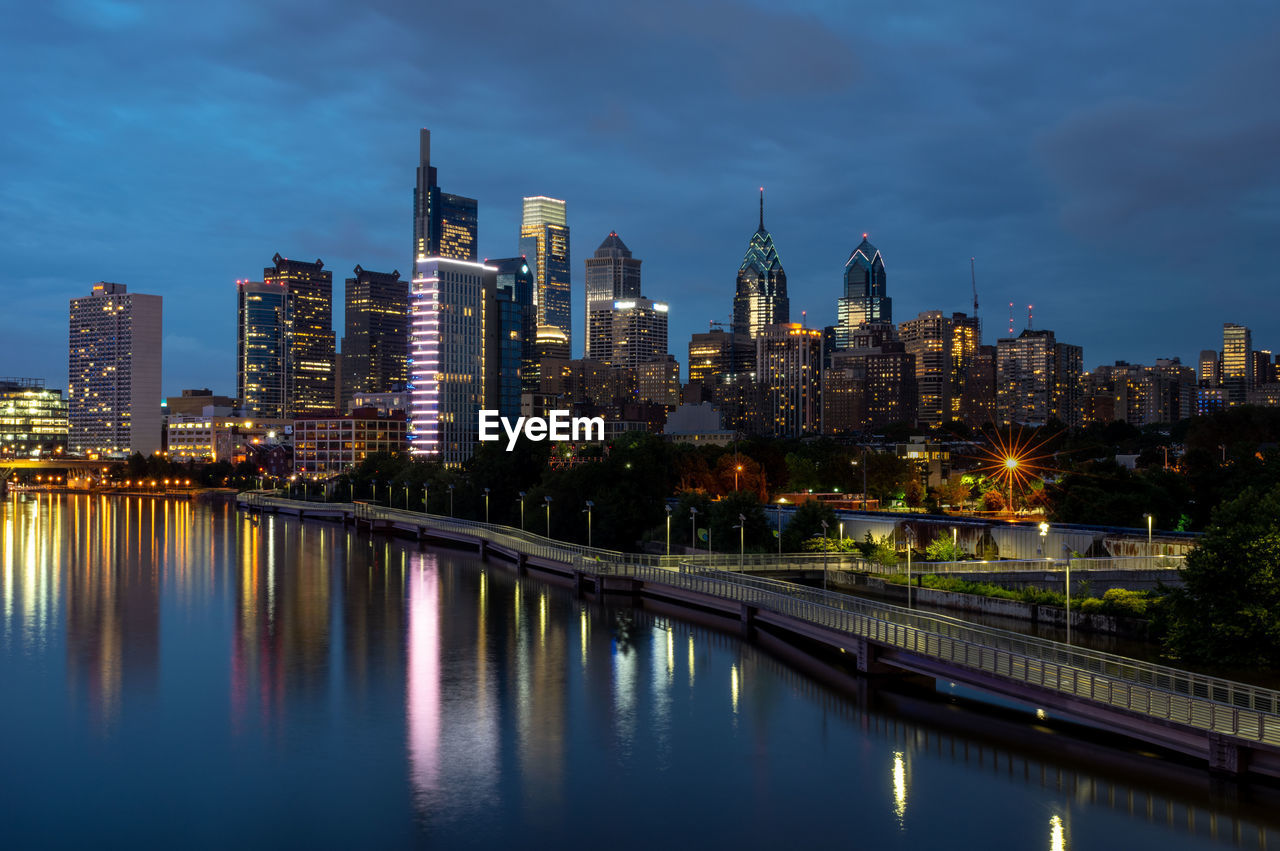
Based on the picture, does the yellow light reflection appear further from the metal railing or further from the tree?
the tree

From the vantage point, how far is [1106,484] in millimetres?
89000

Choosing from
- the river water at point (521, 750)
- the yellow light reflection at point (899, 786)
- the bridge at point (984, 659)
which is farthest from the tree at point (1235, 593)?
the yellow light reflection at point (899, 786)

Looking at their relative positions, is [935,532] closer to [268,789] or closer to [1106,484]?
[1106,484]

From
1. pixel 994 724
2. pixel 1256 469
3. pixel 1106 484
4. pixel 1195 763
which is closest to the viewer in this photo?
pixel 1195 763

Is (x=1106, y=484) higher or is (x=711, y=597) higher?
(x=1106, y=484)

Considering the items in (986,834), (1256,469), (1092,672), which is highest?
(1256,469)

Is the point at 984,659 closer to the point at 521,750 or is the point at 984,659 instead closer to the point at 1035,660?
the point at 1035,660

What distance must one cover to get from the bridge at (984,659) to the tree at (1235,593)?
689cm

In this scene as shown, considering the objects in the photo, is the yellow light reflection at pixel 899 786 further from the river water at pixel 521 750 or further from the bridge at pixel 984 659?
the bridge at pixel 984 659

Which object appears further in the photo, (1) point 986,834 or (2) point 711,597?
(2) point 711,597

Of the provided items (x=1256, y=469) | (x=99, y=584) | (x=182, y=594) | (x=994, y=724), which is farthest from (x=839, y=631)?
(x=99, y=584)

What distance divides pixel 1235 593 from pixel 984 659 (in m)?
13.6

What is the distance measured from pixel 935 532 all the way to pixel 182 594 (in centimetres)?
5463

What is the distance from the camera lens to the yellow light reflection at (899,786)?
106 ft
